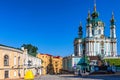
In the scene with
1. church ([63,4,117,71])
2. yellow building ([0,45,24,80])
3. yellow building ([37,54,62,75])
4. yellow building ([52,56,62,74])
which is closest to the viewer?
yellow building ([0,45,24,80])

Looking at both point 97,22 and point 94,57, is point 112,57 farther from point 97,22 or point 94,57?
point 97,22

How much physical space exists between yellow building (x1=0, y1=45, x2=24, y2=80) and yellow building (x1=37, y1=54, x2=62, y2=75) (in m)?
95.4

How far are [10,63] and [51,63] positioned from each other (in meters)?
112

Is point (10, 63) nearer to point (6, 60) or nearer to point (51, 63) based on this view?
point (6, 60)

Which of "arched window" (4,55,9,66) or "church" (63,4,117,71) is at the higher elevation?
"church" (63,4,117,71)

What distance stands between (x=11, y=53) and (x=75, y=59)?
74.6 meters

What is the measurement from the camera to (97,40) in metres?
138

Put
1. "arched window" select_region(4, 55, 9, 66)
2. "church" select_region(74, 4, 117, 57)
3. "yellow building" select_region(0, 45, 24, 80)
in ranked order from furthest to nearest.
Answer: "church" select_region(74, 4, 117, 57) < "arched window" select_region(4, 55, 9, 66) < "yellow building" select_region(0, 45, 24, 80)

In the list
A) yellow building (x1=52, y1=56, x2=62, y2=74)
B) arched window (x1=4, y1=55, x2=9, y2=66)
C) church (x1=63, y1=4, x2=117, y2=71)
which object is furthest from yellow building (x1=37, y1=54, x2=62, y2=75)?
arched window (x1=4, y1=55, x2=9, y2=66)

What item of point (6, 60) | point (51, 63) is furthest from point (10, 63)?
point (51, 63)

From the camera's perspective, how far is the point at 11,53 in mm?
63031

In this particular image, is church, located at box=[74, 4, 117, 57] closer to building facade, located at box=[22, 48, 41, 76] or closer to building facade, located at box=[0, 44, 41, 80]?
building facade, located at box=[22, 48, 41, 76]

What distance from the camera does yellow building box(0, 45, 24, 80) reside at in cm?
5934

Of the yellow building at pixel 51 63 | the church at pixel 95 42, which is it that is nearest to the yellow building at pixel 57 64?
the yellow building at pixel 51 63
